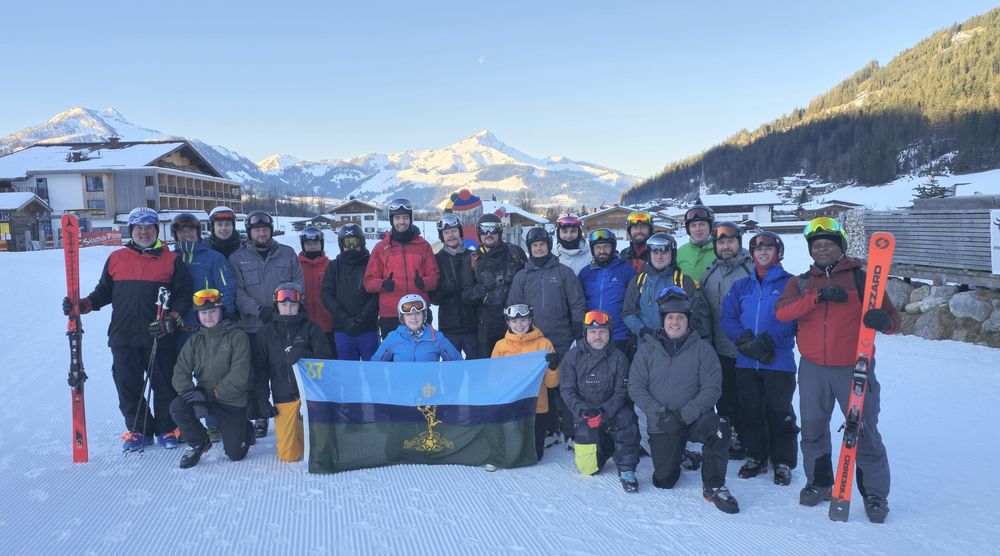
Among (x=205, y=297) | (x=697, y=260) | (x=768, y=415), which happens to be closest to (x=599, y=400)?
(x=768, y=415)

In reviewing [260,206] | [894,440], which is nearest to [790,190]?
[260,206]

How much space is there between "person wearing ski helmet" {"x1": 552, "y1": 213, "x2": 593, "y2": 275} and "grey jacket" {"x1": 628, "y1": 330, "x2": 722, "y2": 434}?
1.62 m

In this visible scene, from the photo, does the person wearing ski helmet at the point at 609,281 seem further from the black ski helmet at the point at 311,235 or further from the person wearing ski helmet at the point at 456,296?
the black ski helmet at the point at 311,235

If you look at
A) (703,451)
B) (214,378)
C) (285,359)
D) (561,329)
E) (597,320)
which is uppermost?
(597,320)

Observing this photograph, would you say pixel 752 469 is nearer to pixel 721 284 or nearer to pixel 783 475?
pixel 783 475

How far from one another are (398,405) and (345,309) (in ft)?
4.86

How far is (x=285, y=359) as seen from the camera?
16.9 feet

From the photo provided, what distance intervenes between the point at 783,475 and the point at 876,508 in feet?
2.34

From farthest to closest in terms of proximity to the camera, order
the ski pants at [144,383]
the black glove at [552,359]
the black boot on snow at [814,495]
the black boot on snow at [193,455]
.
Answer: the ski pants at [144,383] < the black glove at [552,359] < the black boot on snow at [193,455] < the black boot on snow at [814,495]

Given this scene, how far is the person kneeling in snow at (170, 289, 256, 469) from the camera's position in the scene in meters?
4.99

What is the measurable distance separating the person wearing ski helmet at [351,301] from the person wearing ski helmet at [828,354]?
3860 millimetres

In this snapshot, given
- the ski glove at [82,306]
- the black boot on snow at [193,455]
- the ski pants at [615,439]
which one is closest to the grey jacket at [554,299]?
the ski pants at [615,439]

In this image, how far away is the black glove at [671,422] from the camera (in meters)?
4.39

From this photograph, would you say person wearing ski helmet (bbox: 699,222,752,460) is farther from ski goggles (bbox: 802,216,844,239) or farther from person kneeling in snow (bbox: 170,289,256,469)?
person kneeling in snow (bbox: 170,289,256,469)
